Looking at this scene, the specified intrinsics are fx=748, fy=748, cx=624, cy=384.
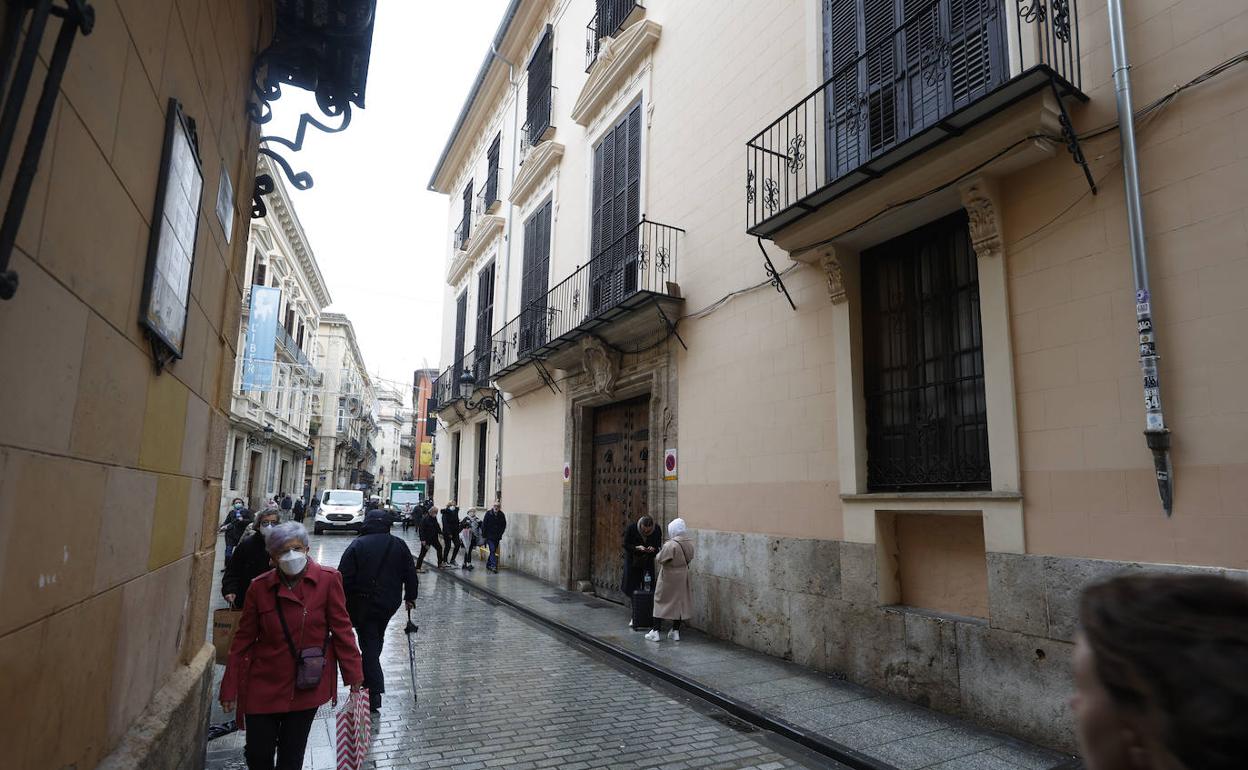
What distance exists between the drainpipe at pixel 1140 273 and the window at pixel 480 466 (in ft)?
57.0

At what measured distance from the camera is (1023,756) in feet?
17.1

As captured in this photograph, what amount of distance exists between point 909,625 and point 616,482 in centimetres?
696

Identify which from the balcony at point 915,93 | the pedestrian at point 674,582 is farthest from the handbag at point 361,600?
the balcony at point 915,93

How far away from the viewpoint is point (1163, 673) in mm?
891

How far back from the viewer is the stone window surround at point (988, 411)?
596 cm

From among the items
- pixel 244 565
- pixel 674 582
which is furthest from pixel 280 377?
pixel 244 565

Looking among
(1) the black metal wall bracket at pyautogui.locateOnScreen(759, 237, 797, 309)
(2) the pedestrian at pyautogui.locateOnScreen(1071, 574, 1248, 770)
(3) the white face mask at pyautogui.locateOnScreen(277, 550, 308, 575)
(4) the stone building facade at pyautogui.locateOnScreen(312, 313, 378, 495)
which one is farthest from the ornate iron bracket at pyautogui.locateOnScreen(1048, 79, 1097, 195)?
(4) the stone building facade at pyautogui.locateOnScreen(312, 313, 378, 495)

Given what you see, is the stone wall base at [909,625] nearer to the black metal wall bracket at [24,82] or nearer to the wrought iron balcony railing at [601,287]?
the wrought iron balcony railing at [601,287]

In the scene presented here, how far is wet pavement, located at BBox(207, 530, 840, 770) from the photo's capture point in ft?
17.5

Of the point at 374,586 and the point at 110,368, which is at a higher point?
the point at 110,368

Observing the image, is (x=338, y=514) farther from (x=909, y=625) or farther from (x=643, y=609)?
(x=909, y=625)

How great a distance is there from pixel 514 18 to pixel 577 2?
3.48 m

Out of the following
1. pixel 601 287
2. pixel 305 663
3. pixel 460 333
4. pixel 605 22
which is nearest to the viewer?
pixel 305 663

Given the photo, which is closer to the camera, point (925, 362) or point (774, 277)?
point (925, 362)
